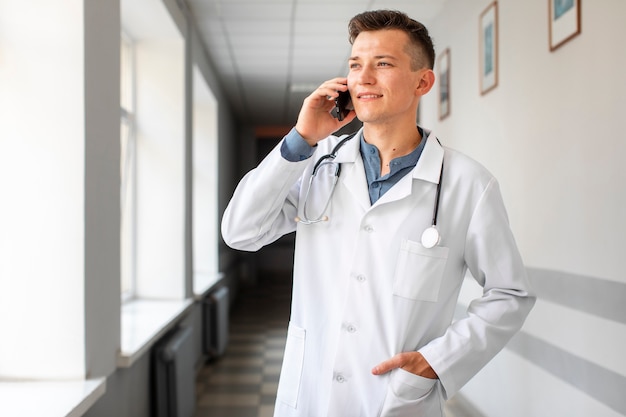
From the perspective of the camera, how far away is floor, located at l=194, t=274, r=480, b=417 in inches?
183

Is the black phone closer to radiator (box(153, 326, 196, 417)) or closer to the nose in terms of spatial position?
the nose

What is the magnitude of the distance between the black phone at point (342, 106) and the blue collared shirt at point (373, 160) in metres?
0.11

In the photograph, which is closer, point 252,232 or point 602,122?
point 252,232

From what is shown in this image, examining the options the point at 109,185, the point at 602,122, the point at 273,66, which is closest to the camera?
the point at 602,122

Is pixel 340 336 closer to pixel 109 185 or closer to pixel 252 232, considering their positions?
pixel 252 232

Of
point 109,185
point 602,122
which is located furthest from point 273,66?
point 602,122

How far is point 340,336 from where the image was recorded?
1649 mm

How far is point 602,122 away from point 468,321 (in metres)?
1.20

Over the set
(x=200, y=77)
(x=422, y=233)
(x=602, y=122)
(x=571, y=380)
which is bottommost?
(x=571, y=380)

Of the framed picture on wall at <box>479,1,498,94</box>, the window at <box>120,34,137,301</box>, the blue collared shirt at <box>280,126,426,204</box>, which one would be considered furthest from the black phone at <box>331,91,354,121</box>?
the window at <box>120,34,137,301</box>

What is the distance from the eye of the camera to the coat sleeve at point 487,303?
162cm

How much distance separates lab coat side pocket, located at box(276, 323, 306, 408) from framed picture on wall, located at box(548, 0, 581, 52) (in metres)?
1.79

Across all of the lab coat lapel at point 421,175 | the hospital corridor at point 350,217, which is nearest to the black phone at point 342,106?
the hospital corridor at point 350,217

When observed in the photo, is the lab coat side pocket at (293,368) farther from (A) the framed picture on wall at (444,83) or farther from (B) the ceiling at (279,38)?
(B) the ceiling at (279,38)
